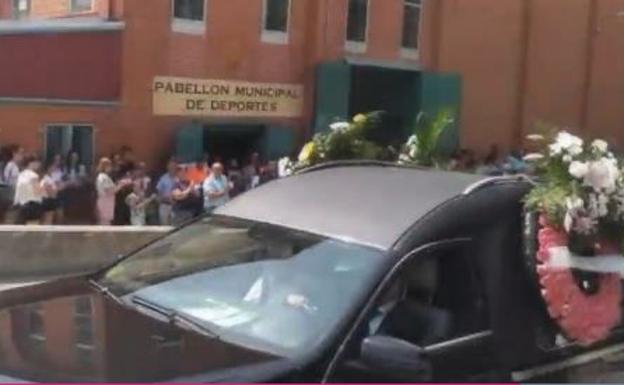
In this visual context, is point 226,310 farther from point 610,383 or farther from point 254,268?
point 610,383

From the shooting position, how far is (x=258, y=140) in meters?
21.5

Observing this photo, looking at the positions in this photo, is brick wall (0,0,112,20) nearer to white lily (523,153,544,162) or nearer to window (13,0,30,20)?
window (13,0,30,20)

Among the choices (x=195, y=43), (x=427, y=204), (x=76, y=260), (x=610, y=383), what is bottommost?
(x=76, y=260)

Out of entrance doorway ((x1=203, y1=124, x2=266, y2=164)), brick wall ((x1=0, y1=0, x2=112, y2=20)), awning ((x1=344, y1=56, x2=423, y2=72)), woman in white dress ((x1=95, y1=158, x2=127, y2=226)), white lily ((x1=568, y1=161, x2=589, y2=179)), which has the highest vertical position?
brick wall ((x1=0, y1=0, x2=112, y2=20))

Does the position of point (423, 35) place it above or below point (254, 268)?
above

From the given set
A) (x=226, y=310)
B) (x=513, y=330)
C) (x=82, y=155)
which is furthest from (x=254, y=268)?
(x=82, y=155)

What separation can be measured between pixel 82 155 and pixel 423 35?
10.7 meters

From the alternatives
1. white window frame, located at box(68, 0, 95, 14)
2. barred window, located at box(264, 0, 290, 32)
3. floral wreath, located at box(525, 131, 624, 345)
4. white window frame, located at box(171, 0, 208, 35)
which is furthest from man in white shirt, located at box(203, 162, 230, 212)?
floral wreath, located at box(525, 131, 624, 345)

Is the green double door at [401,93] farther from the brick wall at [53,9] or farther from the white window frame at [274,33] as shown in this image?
the brick wall at [53,9]

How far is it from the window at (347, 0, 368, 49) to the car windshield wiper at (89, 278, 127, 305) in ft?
64.0

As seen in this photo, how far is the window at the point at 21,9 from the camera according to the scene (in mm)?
21297

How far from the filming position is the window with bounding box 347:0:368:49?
23.0 m

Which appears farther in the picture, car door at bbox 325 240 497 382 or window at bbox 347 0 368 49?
window at bbox 347 0 368 49

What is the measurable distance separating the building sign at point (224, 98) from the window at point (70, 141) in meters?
1.67
